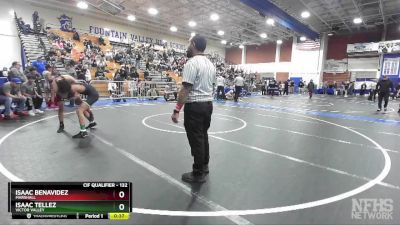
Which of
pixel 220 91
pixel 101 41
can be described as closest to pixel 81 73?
pixel 220 91

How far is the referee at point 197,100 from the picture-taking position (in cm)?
308

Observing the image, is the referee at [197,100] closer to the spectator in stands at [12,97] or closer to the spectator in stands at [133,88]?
the spectator in stands at [12,97]

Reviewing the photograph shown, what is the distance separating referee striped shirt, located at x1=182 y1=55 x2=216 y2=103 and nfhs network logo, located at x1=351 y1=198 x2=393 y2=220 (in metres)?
2.07

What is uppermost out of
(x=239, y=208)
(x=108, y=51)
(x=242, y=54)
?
(x=242, y=54)

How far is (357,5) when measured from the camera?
1873 cm

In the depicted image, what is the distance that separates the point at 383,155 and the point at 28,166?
608 centimetres

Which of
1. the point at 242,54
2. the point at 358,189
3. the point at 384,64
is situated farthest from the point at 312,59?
the point at 358,189

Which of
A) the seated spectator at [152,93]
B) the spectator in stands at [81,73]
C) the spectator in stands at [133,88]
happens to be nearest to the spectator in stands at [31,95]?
the spectator in stands at [81,73]

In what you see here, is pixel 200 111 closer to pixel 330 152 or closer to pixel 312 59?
pixel 330 152
